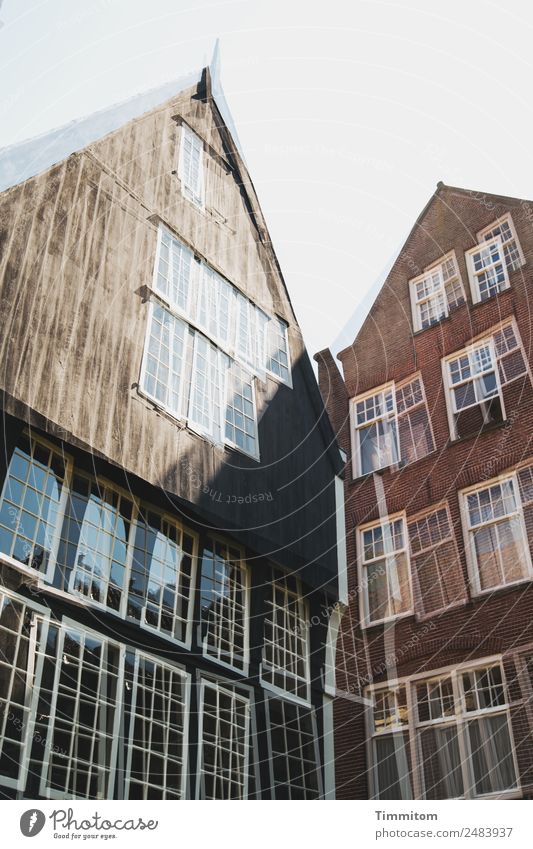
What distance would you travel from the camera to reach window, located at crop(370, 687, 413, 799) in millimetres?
10164

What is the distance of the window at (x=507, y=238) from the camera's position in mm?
12703

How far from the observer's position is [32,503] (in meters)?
8.24

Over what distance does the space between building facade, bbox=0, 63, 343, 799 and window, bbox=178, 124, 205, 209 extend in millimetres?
47

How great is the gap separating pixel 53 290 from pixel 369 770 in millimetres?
6647

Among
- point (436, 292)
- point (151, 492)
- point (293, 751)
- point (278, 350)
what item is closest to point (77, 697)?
point (151, 492)

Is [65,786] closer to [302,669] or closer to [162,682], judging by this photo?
[162,682]

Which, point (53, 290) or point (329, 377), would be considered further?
point (329, 377)

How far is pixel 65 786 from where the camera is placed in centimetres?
745

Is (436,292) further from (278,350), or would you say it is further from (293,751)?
(293,751)

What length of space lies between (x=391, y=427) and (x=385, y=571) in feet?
7.64

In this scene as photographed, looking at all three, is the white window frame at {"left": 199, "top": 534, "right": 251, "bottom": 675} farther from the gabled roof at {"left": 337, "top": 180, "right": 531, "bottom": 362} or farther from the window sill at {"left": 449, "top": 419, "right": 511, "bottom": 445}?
the gabled roof at {"left": 337, "top": 180, "right": 531, "bottom": 362}

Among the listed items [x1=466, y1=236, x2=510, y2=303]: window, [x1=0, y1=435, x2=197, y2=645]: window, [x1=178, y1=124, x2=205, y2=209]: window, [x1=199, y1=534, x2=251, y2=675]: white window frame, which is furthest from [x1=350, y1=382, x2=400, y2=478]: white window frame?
[x1=178, y1=124, x2=205, y2=209]: window

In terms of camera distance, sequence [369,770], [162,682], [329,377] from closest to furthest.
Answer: [162,682] → [369,770] → [329,377]
